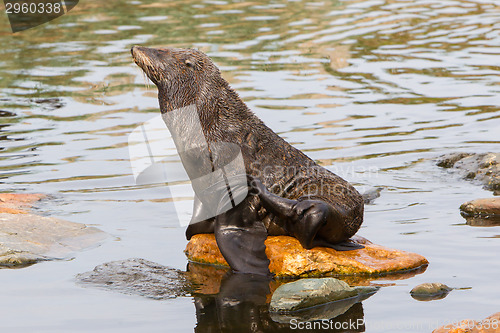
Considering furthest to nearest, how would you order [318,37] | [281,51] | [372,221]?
[318,37]
[281,51]
[372,221]

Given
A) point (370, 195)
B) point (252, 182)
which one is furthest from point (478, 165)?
point (252, 182)

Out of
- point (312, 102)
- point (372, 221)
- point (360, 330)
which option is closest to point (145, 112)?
point (312, 102)

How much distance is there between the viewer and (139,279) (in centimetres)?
787

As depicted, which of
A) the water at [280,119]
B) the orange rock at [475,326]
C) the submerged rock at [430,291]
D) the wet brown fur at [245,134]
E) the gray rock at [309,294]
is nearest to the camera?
the orange rock at [475,326]

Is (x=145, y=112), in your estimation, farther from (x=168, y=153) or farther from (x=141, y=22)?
(x=141, y=22)

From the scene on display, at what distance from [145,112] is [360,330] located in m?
9.90

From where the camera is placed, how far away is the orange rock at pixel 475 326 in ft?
19.7

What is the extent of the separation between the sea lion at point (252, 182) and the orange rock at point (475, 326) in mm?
2010

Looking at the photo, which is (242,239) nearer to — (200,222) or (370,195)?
(200,222)

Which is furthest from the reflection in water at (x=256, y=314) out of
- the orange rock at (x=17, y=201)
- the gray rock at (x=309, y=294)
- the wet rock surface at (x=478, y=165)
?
the wet rock surface at (x=478, y=165)

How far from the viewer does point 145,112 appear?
51.8 ft

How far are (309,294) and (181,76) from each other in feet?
9.22

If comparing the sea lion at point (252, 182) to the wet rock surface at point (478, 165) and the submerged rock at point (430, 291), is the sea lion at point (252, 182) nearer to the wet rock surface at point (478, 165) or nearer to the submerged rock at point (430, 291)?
the submerged rock at point (430, 291)

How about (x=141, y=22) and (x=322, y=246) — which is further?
(x=141, y=22)
